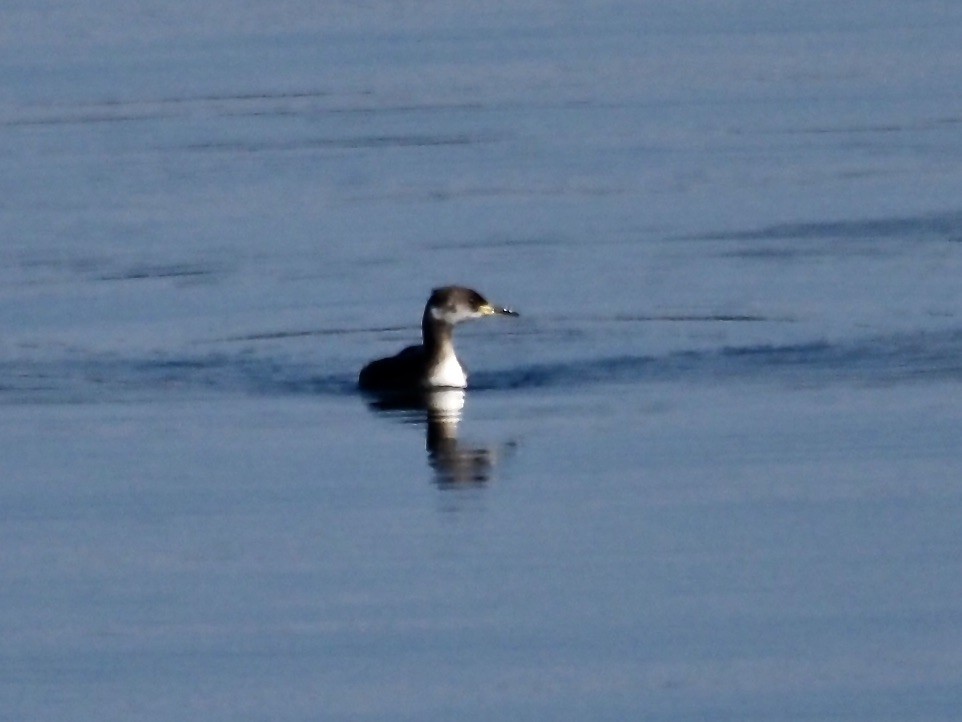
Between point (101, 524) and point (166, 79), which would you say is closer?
point (101, 524)

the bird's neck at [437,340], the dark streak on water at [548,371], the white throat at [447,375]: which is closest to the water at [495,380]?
the dark streak on water at [548,371]

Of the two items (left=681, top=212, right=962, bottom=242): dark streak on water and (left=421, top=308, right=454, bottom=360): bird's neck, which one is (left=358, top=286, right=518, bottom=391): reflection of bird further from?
(left=681, top=212, right=962, bottom=242): dark streak on water

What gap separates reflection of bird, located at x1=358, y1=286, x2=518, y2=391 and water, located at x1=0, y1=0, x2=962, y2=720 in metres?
0.43

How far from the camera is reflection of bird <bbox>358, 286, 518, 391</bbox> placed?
1922cm

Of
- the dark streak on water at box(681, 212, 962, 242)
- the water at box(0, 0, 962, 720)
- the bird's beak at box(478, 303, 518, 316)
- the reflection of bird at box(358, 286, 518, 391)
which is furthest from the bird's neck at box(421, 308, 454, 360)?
the dark streak on water at box(681, 212, 962, 242)

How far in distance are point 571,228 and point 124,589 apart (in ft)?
40.1

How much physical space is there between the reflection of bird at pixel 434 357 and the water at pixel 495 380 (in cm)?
43

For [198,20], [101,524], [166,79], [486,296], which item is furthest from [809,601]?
[198,20]

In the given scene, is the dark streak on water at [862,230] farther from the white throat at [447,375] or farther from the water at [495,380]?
the white throat at [447,375]

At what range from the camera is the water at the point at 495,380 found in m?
12.0

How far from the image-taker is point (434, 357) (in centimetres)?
1934

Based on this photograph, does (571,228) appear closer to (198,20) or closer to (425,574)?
(425,574)

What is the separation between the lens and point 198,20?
42938 millimetres

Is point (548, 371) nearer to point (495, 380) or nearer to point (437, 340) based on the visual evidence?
point (495, 380)
